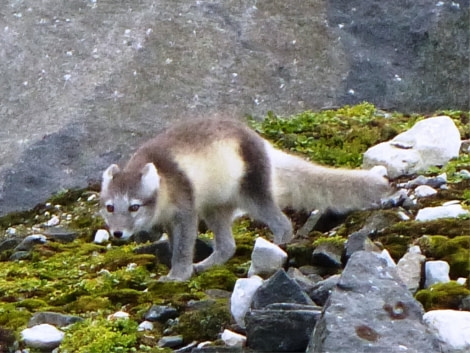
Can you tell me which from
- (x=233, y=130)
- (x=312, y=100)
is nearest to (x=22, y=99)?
(x=312, y=100)

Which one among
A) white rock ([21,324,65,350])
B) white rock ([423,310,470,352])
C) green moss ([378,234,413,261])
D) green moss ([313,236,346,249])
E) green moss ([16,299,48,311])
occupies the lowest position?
green moss ([16,299,48,311])

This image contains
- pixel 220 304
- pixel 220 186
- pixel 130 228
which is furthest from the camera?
pixel 220 186

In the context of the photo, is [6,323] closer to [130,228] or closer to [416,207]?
[130,228]

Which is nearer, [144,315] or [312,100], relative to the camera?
[144,315]

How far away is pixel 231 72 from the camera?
433 inches

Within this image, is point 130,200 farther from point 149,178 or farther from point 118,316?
point 118,316

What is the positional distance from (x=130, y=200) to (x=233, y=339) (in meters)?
2.17

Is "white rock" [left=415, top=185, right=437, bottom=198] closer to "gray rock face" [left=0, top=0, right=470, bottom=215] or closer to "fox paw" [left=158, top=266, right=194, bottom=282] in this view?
"fox paw" [left=158, top=266, right=194, bottom=282]

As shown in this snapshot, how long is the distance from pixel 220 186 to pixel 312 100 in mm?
3693

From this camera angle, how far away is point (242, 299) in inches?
209

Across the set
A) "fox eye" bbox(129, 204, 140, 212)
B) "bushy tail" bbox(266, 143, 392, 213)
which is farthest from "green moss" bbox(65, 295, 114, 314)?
"bushy tail" bbox(266, 143, 392, 213)

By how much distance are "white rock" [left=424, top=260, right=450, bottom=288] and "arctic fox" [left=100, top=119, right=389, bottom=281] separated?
1666mm

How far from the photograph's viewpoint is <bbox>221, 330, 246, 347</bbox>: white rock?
5000 mm

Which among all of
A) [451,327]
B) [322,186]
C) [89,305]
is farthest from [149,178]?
[451,327]
